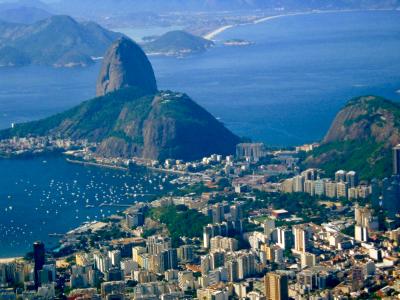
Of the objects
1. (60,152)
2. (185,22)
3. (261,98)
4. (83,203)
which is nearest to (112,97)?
(60,152)

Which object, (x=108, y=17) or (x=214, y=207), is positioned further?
(x=108, y=17)

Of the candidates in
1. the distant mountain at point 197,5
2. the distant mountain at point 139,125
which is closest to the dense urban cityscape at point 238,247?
the distant mountain at point 139,125

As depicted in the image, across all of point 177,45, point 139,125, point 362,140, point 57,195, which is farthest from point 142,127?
point 177,45

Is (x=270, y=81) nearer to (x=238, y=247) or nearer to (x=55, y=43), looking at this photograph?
(x=55, y=43)

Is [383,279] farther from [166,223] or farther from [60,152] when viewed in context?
[60,152]

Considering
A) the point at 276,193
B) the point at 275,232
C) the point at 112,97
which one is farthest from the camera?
the point at 112,97

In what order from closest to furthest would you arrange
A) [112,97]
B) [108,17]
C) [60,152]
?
1. [60,152]
2. [112,97]
3. [108,17]
